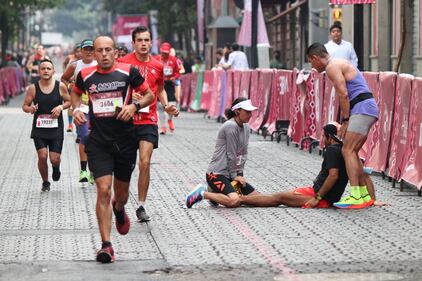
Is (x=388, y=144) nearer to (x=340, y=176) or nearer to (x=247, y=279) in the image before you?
(x=340, y=176)

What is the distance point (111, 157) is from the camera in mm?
10258

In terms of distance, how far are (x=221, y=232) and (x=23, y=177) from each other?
6212 millimetres

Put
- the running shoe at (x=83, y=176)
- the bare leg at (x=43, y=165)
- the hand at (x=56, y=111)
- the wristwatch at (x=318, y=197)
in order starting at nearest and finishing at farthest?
the wristwatch at (x=318, y=197) < the bare leg at (x=43, y=165) < the hand at (x=56, y=111) < the running shoe at (x=83, y=176)

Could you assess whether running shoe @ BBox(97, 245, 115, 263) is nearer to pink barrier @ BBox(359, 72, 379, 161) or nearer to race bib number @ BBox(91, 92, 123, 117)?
race bib number @ BBox(91, 92, 123, 117)

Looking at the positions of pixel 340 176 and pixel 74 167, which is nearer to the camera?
pixel 340 176

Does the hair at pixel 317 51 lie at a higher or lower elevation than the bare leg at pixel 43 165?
higher

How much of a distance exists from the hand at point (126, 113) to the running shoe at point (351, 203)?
3469mm

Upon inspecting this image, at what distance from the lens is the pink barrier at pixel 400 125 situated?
15.1 meters

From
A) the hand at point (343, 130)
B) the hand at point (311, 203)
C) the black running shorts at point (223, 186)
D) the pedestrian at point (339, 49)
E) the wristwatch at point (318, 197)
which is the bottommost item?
the hand at point (311, 203)

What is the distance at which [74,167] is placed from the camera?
60.4 feet

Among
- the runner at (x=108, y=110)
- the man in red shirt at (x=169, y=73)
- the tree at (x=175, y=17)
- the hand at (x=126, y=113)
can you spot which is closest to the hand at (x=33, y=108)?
the runner at (x=108, y=110)

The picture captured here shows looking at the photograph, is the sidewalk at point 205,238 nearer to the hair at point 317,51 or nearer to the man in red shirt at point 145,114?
the man in red shirt at point 145,114

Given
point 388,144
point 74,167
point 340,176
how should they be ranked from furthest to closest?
point 74,167, point 388,144, point 340,176

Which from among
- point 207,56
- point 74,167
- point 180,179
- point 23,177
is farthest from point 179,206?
point 207,56
